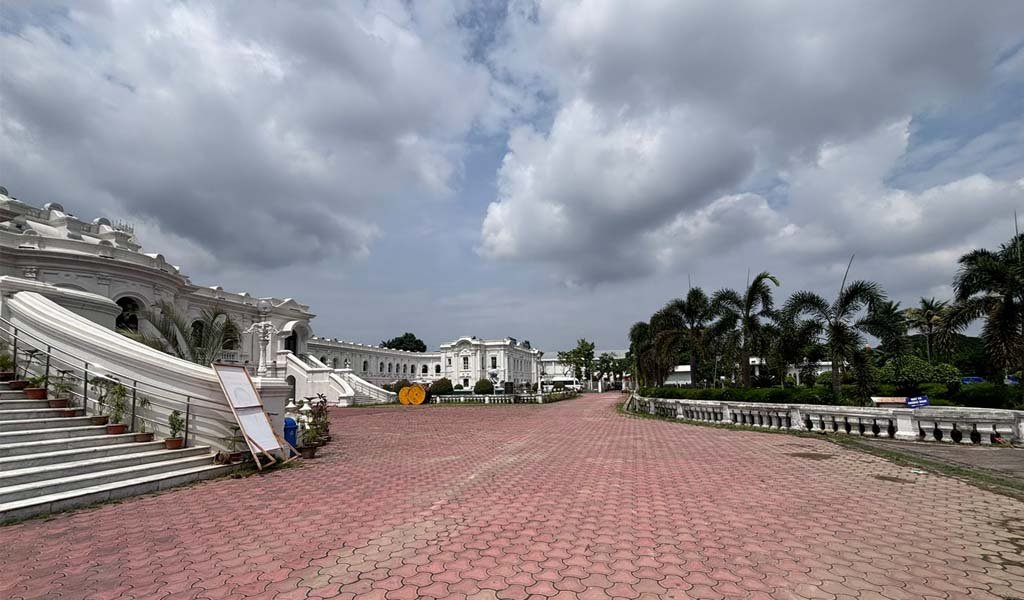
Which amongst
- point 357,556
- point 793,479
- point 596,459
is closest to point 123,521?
point 357,556

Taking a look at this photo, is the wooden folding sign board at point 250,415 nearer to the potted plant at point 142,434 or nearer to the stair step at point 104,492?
the stair step at point 104,492

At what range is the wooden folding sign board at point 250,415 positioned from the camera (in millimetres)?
8484

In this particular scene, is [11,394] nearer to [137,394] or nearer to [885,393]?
[137,394]

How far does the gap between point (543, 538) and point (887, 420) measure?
10.8m

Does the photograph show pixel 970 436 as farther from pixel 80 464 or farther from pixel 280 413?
pixel 80 464

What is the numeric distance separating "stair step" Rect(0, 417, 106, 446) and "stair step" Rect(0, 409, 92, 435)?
0.39ft

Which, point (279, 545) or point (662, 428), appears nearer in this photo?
point (279, 545)

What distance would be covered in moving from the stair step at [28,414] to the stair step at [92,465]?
1.60 metres

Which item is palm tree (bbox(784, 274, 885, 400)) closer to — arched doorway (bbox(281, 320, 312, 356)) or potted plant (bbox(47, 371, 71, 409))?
potted plant (bbox(47, 371, 71, 409))

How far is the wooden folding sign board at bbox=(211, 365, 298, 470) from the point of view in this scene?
848 centimetres

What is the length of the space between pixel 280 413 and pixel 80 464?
3704 millimetres

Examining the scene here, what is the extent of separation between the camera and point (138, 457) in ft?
24.4

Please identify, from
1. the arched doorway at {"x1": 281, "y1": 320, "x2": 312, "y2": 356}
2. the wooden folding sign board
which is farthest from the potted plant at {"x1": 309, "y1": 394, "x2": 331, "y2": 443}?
the arched doorway at {"x1": 281, "y1": 320, "x2": 312, "y2": 356}

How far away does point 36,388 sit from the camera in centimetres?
849
